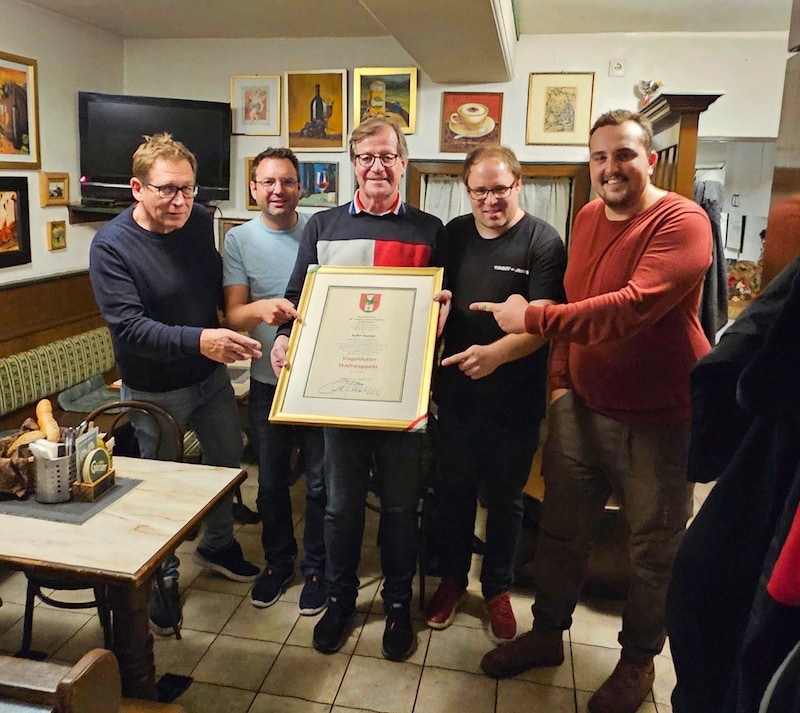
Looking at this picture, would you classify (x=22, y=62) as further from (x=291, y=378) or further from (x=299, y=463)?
(x=291, y=378)

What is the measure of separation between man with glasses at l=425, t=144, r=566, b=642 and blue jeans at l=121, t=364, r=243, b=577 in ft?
2.57

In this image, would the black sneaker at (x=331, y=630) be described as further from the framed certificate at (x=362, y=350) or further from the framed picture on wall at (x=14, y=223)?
the framed picture on wall at (x=14, y=223)

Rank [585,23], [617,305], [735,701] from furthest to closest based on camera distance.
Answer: [585,23] → [617,305] → [735,701]

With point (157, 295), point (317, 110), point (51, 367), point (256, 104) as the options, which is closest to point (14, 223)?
point (51, 367)

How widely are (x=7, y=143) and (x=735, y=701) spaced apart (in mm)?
3898

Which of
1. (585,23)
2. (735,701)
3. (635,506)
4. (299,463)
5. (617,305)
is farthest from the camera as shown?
(585,23)

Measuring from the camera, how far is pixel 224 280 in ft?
7.69

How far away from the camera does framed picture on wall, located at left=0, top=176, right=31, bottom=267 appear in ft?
11.5

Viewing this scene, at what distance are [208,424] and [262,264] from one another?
1.94ft

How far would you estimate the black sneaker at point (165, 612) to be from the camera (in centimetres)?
226

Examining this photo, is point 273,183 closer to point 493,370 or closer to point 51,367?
point 493,370

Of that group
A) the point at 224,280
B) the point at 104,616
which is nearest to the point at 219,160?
the point at 224,280

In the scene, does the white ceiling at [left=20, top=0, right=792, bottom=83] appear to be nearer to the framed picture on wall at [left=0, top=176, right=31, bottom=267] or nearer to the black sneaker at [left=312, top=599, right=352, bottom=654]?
the framed picture on wall at [left=0, top=176, right=31, bottom=267]

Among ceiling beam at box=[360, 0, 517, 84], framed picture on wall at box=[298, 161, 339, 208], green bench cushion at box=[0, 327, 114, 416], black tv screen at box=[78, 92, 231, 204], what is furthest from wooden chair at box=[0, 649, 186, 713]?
framed picture on wall at box=[298, 161, 339, 208]
